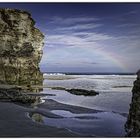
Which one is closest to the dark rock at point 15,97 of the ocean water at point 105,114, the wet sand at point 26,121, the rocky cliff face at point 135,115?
the wet sand at point 26,121

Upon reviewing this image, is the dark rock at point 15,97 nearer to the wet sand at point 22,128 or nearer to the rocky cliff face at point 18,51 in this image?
the wet sand at point 22,128

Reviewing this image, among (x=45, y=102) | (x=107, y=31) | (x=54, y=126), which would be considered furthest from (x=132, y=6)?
(x=45, y=102)

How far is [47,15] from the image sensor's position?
6.73 meters

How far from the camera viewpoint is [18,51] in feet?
44.5

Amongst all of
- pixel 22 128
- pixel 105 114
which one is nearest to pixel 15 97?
pixel 105 114

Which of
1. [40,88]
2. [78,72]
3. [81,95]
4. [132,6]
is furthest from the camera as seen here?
[40,88]

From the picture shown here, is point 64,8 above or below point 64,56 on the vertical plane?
above

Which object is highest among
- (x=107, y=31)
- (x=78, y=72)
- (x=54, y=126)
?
(x=107, y=31)

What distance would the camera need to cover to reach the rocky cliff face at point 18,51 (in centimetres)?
1183

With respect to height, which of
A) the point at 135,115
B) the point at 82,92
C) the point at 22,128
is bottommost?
the point at 22,128

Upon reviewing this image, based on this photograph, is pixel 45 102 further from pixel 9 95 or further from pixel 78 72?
pixel 78 72

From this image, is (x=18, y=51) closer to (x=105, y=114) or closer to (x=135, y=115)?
(x=105, y=114)

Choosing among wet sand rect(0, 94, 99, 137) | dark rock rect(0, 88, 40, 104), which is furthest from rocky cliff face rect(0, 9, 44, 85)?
wet sand rect(0, 94, 99, 137)

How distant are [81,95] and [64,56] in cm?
413
